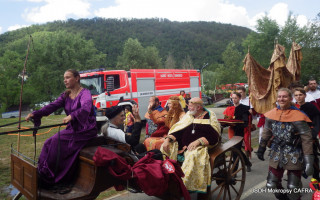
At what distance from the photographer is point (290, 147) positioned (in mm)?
3445

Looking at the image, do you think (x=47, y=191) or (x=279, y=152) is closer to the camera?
(x=47, y=191)

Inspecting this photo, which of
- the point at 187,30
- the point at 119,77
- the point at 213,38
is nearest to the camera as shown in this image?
the point at 119,77

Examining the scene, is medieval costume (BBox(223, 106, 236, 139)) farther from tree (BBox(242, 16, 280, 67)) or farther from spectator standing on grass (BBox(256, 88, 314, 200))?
tree (BBox(242, 16, 280, 67))

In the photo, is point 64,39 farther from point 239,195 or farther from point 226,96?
point 239,195

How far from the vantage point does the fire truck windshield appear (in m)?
12.9

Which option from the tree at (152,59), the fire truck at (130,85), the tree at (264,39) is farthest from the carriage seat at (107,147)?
the tree at (152,59)

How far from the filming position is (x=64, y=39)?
124ft

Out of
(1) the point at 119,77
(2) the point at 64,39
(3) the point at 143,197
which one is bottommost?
(3) the point at 143,197

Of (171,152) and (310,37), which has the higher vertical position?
(310,37)

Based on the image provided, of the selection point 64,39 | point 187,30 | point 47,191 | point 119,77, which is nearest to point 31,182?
point 47,191

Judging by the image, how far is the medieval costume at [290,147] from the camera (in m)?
3.33

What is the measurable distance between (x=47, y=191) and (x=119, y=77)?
10.8 metres

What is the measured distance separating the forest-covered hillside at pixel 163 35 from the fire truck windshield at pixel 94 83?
6504cm

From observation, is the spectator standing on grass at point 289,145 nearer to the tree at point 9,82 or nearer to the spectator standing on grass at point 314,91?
the spectator standing on grass at point 314,91
